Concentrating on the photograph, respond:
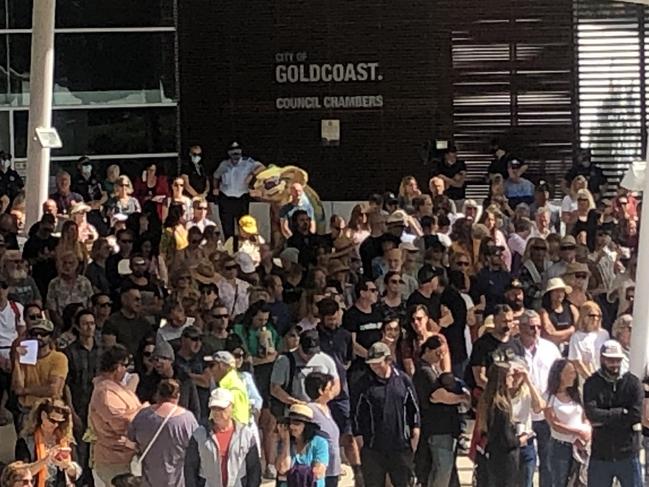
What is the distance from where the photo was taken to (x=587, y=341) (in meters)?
12.2

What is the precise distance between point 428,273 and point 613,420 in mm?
3286

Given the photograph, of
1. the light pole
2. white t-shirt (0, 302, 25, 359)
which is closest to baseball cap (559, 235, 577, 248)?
white t-shirt (0, 302, 25, 359)

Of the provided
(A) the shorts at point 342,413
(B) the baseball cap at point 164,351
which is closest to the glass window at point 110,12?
(B) the baseball cap at point 164,351

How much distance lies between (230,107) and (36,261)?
38.0 ft

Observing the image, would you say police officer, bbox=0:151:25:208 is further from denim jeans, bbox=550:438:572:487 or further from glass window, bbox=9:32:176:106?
denim jeans, bbox=550:438:572:487

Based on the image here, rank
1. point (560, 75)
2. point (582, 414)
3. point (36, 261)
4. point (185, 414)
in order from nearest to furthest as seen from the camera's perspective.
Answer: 1. point (185, 414)
2. point (582, 414)
3. point (36, 261)
4. point (560, 75)

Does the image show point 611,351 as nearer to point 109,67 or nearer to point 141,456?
point 141,456

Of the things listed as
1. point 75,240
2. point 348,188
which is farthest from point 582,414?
point 348,188

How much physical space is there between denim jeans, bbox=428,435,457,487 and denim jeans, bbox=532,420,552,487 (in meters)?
0.67

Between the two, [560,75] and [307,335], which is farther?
[560,75]

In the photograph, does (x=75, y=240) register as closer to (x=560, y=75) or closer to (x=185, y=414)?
(x=185, y=414)

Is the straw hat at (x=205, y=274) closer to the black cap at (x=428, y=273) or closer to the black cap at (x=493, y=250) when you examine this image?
the black cap at (x=428, y=273)

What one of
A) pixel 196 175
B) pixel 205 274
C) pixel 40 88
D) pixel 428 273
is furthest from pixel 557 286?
pixel 196 175

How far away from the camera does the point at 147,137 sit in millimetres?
26688
